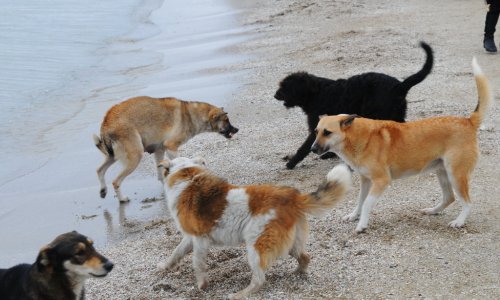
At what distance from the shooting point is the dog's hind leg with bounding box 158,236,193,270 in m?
5.37

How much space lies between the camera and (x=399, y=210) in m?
6.49

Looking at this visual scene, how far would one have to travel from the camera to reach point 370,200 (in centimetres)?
595

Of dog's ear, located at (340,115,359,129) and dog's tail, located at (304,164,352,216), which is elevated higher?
dog's ear, located at (340,115,359,129)

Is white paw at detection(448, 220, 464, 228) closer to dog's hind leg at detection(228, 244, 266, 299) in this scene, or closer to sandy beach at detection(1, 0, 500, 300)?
sandy beach at detection(1, 0, 500, 300)

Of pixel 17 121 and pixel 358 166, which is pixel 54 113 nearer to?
Result: pixel 17 121

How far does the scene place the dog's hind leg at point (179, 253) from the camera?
5.37 m

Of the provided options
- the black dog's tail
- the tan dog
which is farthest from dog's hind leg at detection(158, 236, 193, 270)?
the black dog's tail

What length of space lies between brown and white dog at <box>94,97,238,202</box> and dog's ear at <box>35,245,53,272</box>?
3.22 meters

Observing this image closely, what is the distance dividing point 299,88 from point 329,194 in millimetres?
3939

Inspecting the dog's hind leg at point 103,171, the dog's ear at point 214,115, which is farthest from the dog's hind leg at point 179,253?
the dog's ear at point 214,115

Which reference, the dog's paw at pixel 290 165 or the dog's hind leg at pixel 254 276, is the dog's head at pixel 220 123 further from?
the dog's hind leg at pixel 254 276

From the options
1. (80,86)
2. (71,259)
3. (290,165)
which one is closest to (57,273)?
(71,259)

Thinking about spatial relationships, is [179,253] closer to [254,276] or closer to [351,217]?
[254,276]

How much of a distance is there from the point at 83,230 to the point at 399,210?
12.7 ft
